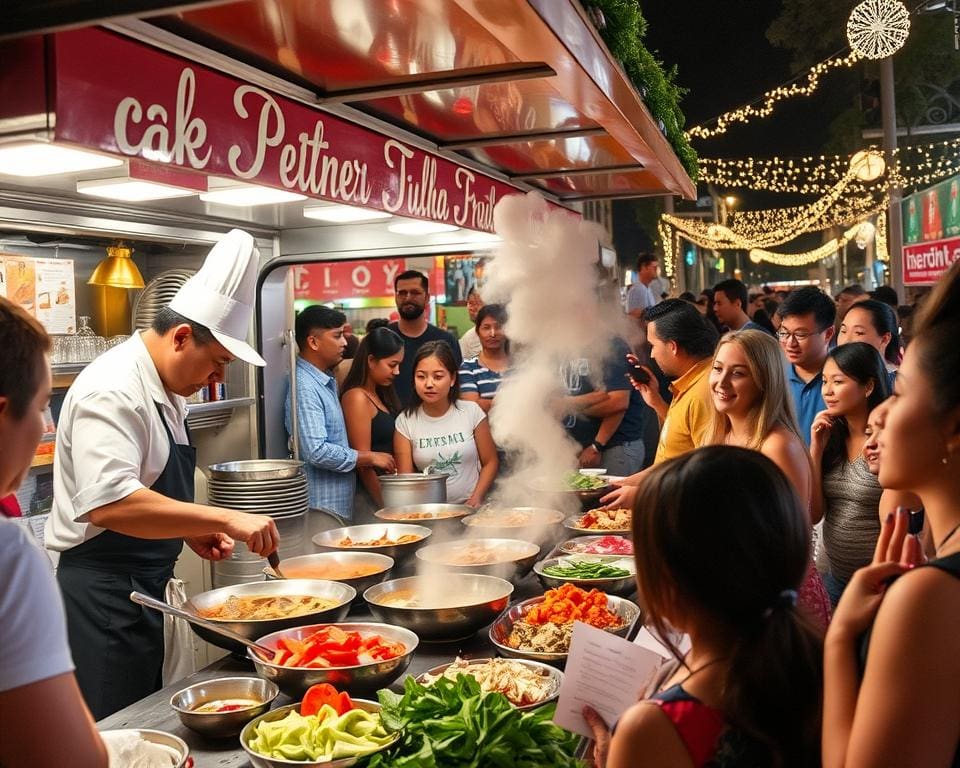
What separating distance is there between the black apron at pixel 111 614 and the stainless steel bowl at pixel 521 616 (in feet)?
4.32

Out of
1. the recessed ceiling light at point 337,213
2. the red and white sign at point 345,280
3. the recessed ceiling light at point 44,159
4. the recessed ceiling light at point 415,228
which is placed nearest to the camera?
the recessed ceiling light at point 44,159

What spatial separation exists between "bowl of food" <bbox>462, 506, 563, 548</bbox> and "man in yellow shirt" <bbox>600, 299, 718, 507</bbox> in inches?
12.4

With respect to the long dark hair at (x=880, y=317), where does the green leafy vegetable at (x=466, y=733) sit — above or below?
below

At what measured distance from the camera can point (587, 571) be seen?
334 centimetres

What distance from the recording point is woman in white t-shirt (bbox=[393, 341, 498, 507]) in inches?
199

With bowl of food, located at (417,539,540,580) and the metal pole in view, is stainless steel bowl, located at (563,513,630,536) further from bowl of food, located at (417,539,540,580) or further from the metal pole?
the metal pole

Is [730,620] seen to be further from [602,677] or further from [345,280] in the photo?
[345,280]

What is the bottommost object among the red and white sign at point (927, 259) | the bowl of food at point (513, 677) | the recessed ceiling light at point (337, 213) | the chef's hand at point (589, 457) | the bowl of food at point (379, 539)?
the bowl of food at point (513, 677)

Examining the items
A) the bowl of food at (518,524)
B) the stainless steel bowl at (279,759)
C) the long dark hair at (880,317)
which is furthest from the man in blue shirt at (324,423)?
the long dark hair at (880,317)

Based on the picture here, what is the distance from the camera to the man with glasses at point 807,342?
5.02 meters

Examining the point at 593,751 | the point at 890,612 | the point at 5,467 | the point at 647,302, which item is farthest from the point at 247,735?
the point at 647,302

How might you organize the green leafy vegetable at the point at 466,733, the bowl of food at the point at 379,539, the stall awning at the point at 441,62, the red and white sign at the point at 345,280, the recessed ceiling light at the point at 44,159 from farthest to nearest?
1. the red and white sign at the point at 345,280
2. the bowl of food at the point at 379,539
3. the stall awning at the point at 441,62
4. the recessed ceiling light at the point at 44,159
5. the green leafy vegetable at the point at 466,733

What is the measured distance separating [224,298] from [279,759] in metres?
1.77

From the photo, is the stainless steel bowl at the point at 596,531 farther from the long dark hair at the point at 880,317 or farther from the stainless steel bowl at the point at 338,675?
the long dark hair at the point at 880,317
